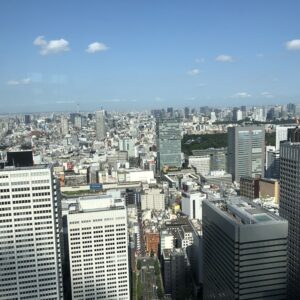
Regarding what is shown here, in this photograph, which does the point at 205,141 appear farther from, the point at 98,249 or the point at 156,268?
the point at 98,249

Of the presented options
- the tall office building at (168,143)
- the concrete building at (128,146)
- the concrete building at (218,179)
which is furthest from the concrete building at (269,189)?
the concrete building at (128,146)

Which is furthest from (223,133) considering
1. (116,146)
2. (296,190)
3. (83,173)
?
(296,190)

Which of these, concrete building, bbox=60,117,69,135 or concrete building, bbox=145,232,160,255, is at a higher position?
concrete building, bbox=60,117,69,135

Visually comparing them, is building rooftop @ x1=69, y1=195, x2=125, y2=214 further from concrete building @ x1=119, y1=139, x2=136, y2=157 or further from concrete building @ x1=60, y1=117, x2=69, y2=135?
concrete building @ x1=60, y1=117, x2=69, y2=135

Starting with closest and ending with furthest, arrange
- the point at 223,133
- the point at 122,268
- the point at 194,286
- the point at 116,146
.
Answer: the point at 122,268
the point at 194,286
the point at 116,146
the point at 223,133

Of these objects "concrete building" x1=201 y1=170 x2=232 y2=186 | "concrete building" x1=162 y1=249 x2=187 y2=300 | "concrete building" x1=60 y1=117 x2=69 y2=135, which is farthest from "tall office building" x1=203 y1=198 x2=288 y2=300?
"concrete building" x1=60 y1=117 x2=69 y2=135

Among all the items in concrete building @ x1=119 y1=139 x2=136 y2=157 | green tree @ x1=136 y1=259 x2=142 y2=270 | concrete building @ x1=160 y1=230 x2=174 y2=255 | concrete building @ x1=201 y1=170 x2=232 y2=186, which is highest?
concrete building @ x1=119 y1=139 x2=136 y2=157

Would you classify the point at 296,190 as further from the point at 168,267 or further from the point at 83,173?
the point at 83,173
